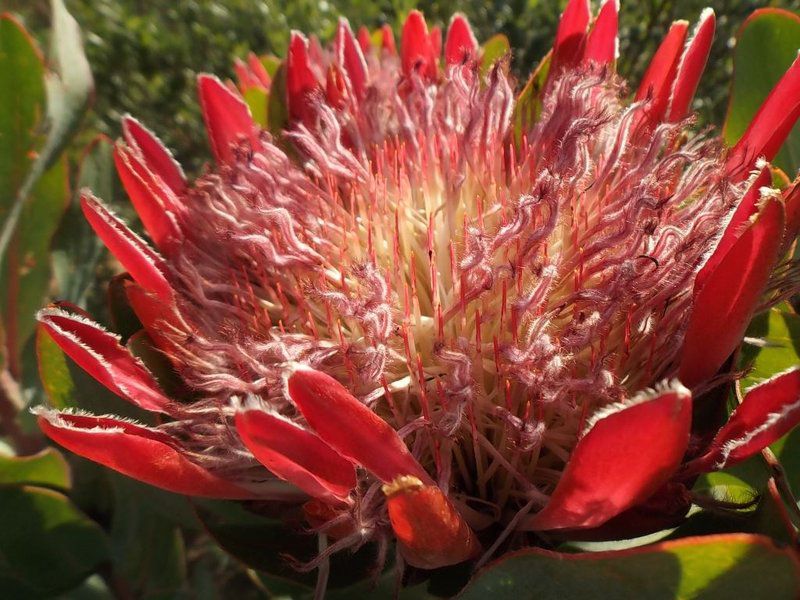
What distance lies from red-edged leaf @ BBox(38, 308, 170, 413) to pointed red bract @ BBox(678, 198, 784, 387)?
2.12ft

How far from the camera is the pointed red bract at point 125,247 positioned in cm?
100

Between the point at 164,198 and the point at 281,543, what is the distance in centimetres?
56

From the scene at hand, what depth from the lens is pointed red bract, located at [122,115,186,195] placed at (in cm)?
122

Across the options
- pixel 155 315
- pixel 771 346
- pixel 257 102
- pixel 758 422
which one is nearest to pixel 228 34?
pixel 257 102

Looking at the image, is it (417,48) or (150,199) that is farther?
(417,48)

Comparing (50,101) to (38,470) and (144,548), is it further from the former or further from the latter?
(144,548)

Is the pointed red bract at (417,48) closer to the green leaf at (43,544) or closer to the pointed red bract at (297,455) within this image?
the pointed red bract at (297,455)

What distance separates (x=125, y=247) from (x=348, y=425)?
471 millimetres

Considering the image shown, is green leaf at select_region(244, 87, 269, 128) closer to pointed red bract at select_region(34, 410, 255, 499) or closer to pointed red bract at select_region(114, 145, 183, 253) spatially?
pointed red bract at select_region(114, 145, 183, 253)

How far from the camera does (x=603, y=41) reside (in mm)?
1212

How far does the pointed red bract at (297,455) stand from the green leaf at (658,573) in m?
0.16

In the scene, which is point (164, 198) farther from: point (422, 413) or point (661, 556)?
point (661, 556)

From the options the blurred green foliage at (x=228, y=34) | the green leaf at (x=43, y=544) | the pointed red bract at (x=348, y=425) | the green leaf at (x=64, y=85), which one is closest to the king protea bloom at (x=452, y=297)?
the pointed red bract at (x=348, y=425)

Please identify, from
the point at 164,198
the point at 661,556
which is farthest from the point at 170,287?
the point at 661,556
